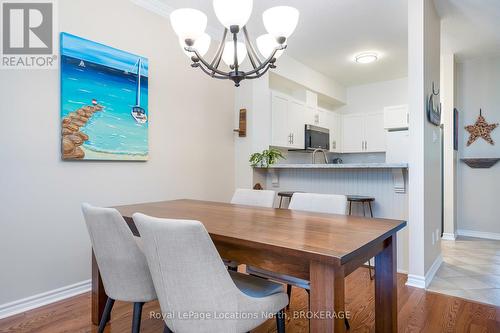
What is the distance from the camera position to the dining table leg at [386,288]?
163 cm

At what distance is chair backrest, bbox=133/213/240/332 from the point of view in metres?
1.11

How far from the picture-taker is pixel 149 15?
3000 millimetres

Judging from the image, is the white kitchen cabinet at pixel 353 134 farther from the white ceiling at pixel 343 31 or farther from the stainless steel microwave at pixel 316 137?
the white ceiling at pixel 343 31

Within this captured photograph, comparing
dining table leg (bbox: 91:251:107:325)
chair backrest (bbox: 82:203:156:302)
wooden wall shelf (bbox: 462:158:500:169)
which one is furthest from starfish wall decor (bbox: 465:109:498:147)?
dining table leg (bbox: 91:251:107:325)

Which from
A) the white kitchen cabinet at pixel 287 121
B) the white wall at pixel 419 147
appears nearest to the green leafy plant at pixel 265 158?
the white kitchen cabinet at pixel 287 121

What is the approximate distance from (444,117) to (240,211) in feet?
12.6

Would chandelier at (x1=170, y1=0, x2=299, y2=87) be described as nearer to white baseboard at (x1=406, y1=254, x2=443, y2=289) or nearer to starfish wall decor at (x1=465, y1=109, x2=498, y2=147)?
white baseboard at (x1=406, y1=254, x2=443, y2=289)

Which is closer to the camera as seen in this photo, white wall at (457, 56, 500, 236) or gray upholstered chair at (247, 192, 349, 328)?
gray upholstered chair at (247, 192, 349, 328)

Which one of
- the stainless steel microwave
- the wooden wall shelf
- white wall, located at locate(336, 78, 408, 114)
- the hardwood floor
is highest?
white wall, located at locate(336, 78, 408, 114)

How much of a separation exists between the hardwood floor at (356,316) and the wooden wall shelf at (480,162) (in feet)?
9.42

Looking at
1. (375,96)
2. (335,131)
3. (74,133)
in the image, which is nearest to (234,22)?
(74,133)

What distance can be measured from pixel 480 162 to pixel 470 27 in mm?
1991

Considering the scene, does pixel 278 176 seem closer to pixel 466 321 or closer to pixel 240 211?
pixel 240 211

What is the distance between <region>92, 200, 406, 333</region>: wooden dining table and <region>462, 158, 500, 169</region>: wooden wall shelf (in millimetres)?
3807
